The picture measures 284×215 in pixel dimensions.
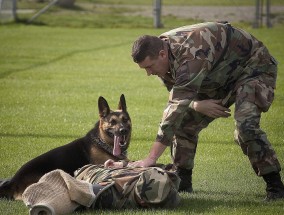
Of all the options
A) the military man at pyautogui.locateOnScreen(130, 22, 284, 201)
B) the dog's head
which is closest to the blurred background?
the dog's head

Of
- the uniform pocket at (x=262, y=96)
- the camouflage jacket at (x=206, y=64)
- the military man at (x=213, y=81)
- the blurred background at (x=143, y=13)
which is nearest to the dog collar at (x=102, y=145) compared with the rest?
the military man at (x=213, y=81)

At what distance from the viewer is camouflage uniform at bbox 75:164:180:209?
8.13 metres

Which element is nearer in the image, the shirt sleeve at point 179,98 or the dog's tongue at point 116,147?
the shirt sleeve at point 179,98

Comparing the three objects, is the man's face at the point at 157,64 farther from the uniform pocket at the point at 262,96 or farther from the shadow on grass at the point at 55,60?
the shadow on grass at the point at 55,60

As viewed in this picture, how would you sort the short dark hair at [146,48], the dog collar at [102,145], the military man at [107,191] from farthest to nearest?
the dog collar at [102,145]
the short dark hair at [146,48]
the military man at [107,191]

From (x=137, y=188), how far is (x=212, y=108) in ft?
4.25

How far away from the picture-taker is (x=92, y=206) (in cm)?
830

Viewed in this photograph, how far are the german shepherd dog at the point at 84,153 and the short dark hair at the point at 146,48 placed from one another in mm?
1813

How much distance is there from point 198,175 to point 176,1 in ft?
100

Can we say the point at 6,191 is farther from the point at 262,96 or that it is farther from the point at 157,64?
the point at 262,96

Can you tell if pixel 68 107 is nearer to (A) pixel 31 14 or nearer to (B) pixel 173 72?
(B) pixel 173 72

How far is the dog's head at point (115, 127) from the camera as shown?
10.2m

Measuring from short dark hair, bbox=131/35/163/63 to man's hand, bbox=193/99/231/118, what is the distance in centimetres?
104

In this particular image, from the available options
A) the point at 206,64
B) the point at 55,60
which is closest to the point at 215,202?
the point at 206,64
